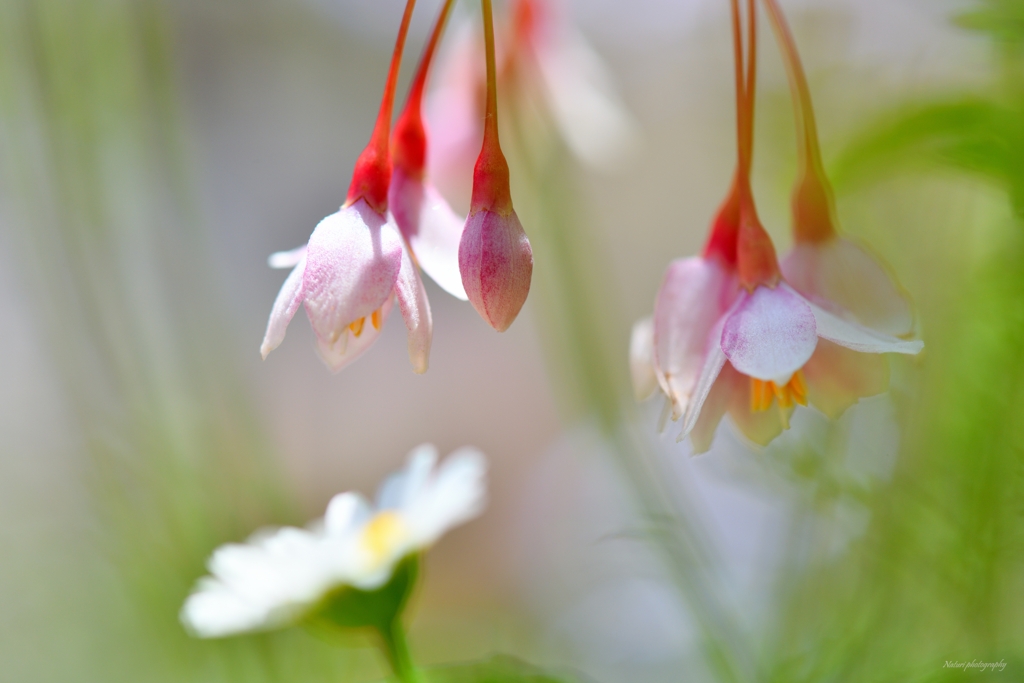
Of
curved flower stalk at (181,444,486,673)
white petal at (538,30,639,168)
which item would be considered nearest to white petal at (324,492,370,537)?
curved flower stalk at (181,444,486,673)

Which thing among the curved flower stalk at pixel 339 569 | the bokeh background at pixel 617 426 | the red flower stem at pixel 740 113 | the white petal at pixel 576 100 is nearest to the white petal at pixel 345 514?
the curved flower stalk at pixel 339 569

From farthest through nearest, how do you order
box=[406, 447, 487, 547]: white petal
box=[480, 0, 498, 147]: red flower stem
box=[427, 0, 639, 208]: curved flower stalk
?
box=[427, 0, 639, 208]: curved flower stalk, box=[406, 447, 487, 547]: white petal, box=[480, 0, 498, 147]: red flower stem

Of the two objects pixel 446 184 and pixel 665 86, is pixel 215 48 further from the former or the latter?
pixel 446 184

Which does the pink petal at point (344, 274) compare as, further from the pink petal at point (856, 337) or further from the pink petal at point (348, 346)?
the pink petal at point (856, 337)

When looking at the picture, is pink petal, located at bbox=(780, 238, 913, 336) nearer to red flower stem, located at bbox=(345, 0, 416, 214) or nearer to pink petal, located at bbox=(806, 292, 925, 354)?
pink petal, located at bbox=(806, 292, 925, 354)

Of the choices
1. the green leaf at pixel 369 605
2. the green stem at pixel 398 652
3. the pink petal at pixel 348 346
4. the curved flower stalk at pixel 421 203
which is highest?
the curved flower stalk at pixel 421 203

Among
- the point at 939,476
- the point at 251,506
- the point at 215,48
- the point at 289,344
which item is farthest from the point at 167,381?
the point at 215,48
